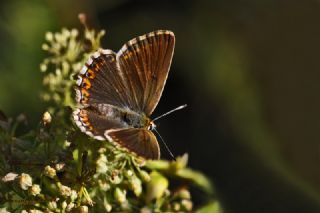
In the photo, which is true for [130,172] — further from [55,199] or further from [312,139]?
[312,139]

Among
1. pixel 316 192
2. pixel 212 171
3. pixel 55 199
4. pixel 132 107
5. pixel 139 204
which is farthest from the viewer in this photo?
Result: pixel 212 171

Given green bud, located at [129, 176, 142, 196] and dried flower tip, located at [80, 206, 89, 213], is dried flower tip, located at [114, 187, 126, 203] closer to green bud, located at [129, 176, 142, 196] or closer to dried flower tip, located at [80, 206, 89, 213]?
green bud, located at [129, 176, 142, 196]

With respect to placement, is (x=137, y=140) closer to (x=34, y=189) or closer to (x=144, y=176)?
(x=144, y=176)

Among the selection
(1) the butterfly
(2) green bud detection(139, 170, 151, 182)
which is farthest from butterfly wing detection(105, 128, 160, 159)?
(2) green bud detection(139, 170, 151, 182)

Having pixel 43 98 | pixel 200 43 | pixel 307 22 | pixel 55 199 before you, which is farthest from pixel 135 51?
pixel 307 22

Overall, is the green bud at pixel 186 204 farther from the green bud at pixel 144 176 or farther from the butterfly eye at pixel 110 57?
the butterfly eye at pixel 110 57

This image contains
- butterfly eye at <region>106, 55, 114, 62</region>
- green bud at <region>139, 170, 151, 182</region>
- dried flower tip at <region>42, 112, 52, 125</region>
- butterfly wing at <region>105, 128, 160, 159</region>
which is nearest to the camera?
butterfly wing at <region>105, 128, 160, 159</region>

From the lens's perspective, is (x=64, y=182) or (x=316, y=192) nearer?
(x=64, y=182)
